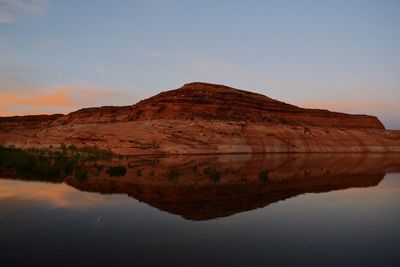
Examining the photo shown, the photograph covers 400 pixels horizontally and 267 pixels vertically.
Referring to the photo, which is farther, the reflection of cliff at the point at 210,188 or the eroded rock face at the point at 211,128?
the eroded rock face at the point at 211,128

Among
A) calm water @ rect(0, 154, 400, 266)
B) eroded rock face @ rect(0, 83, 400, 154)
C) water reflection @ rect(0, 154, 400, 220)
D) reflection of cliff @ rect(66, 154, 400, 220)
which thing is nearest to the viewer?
calm water @ rect(0, 154, 400, 266)

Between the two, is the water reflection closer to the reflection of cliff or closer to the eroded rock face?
the reflection of cliff

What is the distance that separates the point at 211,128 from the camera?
54188 mm

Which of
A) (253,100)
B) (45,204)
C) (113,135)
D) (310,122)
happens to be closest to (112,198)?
(45,204)

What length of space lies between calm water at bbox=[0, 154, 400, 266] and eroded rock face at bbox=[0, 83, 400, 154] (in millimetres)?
31529

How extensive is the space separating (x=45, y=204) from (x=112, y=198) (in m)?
2.33

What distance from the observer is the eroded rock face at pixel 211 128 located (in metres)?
51.1

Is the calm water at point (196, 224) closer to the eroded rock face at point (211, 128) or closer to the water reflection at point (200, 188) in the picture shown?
the water reflection at point (200, 188)

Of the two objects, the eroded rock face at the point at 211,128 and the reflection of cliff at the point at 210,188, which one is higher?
the eroded rock face at the point at 211,128

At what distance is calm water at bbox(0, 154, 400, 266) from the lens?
7.96 metres

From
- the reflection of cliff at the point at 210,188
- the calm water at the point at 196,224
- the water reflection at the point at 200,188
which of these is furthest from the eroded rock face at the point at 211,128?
the calm water at the point at 196,224

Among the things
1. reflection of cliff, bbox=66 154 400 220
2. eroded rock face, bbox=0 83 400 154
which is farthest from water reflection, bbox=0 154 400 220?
eroded rock face, bbox=0 83 400 154

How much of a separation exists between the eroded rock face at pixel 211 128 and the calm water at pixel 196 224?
3153 cm

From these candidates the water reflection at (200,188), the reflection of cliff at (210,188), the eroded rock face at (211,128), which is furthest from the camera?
the eroded rock face at (211,128)
